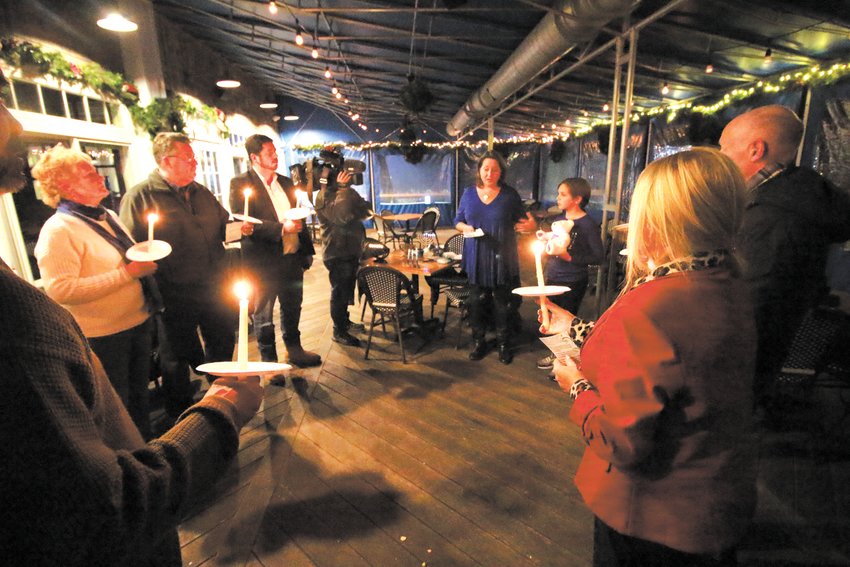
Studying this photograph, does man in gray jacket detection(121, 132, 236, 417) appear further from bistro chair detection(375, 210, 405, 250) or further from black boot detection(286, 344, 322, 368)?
bistro chair detection(375, 210, 405, 250)

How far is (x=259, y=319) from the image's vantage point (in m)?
3.23

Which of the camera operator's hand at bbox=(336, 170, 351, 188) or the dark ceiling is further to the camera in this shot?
the dark ceiling

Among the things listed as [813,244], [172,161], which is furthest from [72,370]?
[813,244]

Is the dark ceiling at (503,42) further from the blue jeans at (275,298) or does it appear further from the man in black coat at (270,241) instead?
the blue jeans at (275,298)

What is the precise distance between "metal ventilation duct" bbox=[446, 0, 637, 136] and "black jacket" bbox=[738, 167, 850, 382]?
1899 mm

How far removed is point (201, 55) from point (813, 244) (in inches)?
341

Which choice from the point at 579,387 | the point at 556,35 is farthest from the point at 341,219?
the point at 579,387

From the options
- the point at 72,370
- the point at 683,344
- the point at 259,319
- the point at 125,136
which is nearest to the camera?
the point at 72,370

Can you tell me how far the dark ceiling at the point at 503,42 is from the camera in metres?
4.02

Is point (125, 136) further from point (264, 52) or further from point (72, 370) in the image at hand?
point (72, 370)

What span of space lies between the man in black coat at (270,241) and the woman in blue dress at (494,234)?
1.45 m

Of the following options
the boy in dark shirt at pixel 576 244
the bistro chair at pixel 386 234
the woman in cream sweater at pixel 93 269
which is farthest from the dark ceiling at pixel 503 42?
the woman in cream sweater at pixel 93 269

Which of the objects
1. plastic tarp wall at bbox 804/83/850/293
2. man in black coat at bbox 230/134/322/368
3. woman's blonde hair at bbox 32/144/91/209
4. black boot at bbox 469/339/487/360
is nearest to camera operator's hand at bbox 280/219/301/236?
man in black coat at bbox 230/134/322/368

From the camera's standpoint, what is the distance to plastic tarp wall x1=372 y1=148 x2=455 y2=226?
13734 millimetres
